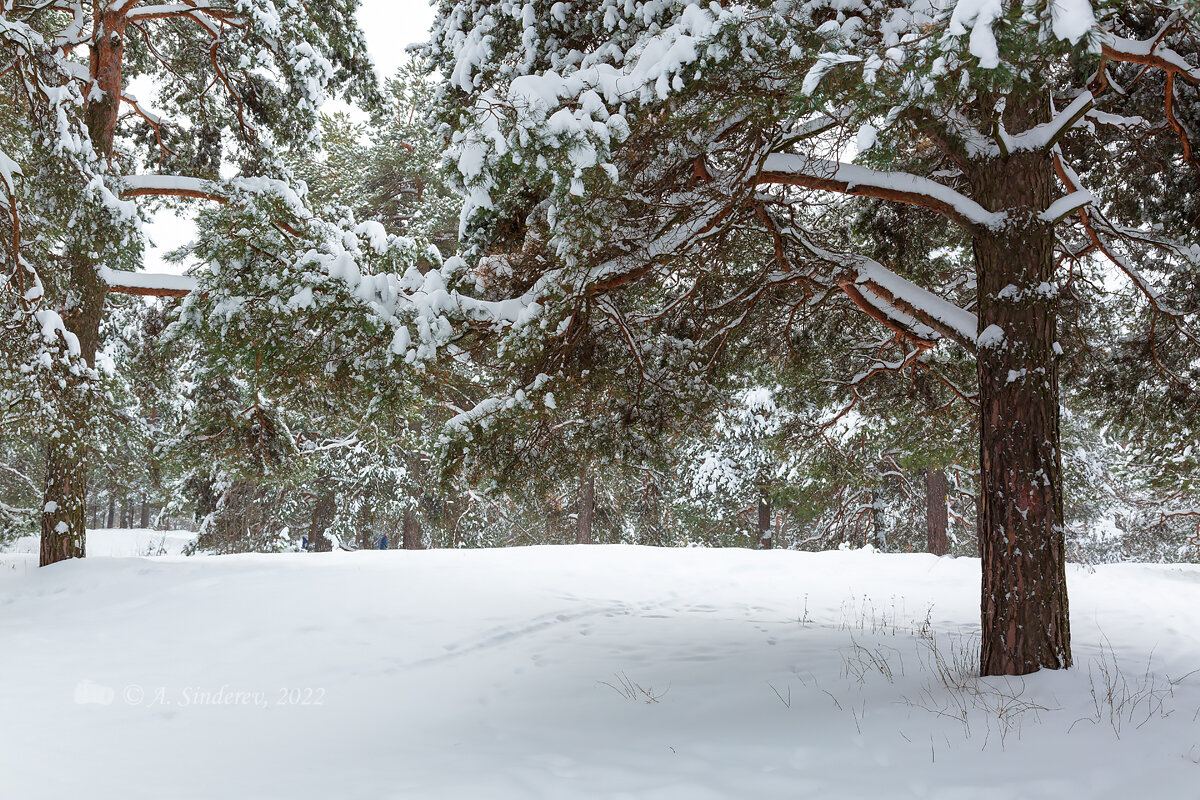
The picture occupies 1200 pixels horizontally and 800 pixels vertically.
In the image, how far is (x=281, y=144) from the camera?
10.8 metres

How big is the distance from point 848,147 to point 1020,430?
245 centimetres

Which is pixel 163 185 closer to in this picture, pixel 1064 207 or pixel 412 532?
pixel 1064 207

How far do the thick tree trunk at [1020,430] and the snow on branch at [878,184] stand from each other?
0.52ft

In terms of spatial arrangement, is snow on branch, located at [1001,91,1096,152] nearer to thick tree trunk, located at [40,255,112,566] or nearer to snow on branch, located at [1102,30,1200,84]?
snow on branch, located at [1102,30,1200,84]

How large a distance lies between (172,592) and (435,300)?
5501 millimetres

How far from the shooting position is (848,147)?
5.54m

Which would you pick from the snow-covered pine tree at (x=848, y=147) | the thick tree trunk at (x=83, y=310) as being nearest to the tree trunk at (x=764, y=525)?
the snow-covered pine tree at (x=848, y=147)

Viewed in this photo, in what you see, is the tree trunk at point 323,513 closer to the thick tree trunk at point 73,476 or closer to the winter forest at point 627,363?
the winter forest at point 627,363

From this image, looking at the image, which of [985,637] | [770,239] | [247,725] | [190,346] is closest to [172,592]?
[247,725]

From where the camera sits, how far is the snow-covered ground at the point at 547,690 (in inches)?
134

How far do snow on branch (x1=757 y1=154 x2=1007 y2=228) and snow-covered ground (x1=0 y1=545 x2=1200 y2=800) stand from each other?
3.04m

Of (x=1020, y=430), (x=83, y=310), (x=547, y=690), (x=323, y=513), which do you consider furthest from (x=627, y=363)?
(x=323, y=513)

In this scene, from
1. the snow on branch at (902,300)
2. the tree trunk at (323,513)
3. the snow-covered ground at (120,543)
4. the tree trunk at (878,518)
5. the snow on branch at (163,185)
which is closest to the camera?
the snow on branch at (902,300)

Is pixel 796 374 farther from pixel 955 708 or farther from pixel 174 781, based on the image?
pixel 174 781
